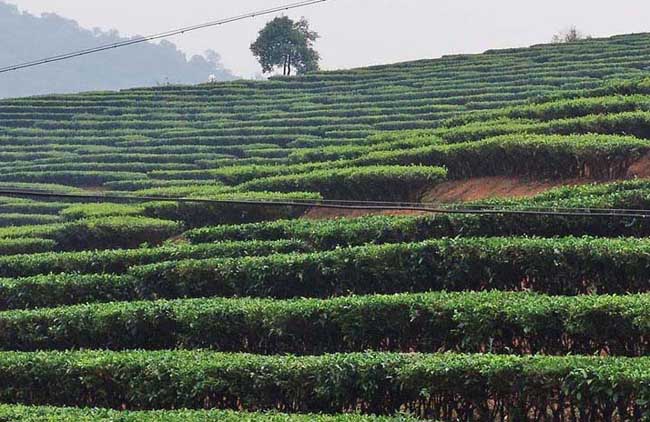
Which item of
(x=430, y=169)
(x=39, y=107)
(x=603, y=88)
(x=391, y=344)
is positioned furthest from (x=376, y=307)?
(x=39, y=107)

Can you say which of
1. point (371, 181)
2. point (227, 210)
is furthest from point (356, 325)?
point (227, 210)

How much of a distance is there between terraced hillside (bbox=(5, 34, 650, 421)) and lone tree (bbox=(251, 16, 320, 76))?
3338 centimetres

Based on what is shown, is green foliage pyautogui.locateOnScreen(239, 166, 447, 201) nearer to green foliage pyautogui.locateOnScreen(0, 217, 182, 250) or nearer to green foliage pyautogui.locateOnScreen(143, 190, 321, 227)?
green foliage pyautogui.locateOnScreen(143, 190, 321, 227)

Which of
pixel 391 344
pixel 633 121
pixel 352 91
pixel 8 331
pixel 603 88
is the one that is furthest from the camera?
pixel 352 91

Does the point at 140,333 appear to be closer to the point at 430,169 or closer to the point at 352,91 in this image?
the point at 430,169

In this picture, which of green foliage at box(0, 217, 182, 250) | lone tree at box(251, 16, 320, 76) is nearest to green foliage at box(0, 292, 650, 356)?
green foliage at box(0, 217, 182, 250)

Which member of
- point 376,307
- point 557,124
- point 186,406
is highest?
point 557,124

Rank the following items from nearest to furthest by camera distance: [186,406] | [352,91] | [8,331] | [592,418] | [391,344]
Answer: [592,418] < [186,406] < [391,344] < [8,331] < [352,91]

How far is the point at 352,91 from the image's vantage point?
50.0m

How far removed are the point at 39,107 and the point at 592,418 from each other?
45226 millimetres

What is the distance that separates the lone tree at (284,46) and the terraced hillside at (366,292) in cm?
3338

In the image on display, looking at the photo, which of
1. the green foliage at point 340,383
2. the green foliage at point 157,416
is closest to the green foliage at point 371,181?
the green foliage at point 340,383

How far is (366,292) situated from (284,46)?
50.0m

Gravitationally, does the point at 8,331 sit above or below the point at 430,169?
below
